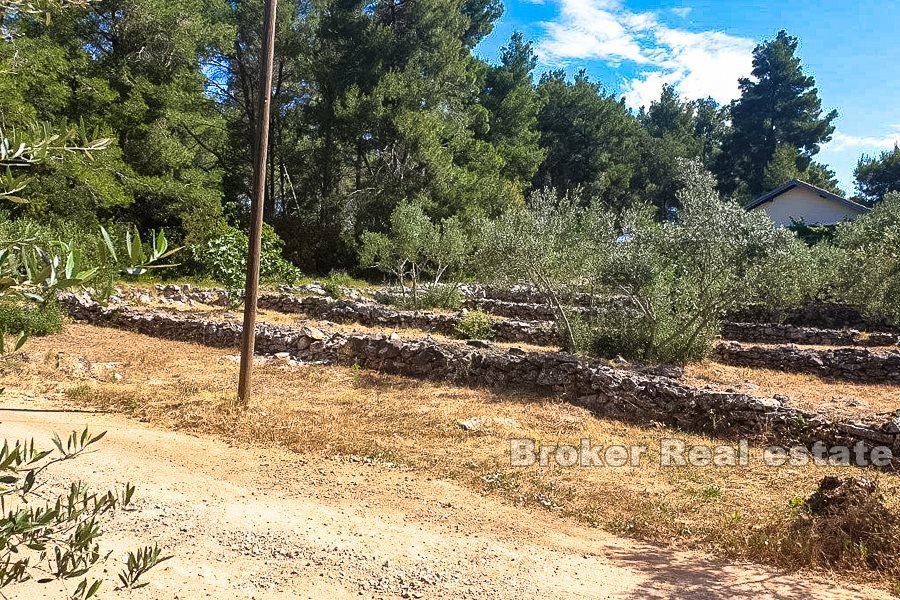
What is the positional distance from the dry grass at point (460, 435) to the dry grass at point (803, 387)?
4.12 m

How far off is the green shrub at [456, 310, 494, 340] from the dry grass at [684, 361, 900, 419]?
6.11m

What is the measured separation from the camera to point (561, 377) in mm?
11359

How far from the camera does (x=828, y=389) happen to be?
43.7 feet

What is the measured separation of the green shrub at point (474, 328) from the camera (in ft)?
58.1

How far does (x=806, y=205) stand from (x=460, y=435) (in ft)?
135

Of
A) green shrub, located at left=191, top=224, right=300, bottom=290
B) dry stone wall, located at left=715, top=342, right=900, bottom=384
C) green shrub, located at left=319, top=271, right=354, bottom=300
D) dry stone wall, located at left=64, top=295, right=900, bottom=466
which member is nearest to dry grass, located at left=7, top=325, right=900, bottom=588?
dry stone wall, located at left=64, top=295, right=900, bottom=466

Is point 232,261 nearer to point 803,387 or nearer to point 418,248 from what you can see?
point 418,248

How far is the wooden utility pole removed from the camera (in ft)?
31.3

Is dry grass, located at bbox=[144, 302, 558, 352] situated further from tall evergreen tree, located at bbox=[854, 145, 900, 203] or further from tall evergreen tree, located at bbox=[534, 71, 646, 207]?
tall evergreen tree, located at bbox=[854, 145, 900, 203]

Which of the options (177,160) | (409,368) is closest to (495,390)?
(409,368)

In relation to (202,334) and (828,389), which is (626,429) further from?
(202,334)

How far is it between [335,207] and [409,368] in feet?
82.9

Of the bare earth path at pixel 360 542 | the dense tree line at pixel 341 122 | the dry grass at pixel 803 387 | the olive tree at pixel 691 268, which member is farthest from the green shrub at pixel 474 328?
the bare earth path at pixel 360 542

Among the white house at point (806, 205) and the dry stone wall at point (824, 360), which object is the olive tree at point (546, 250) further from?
the white house at point (806, 205)
